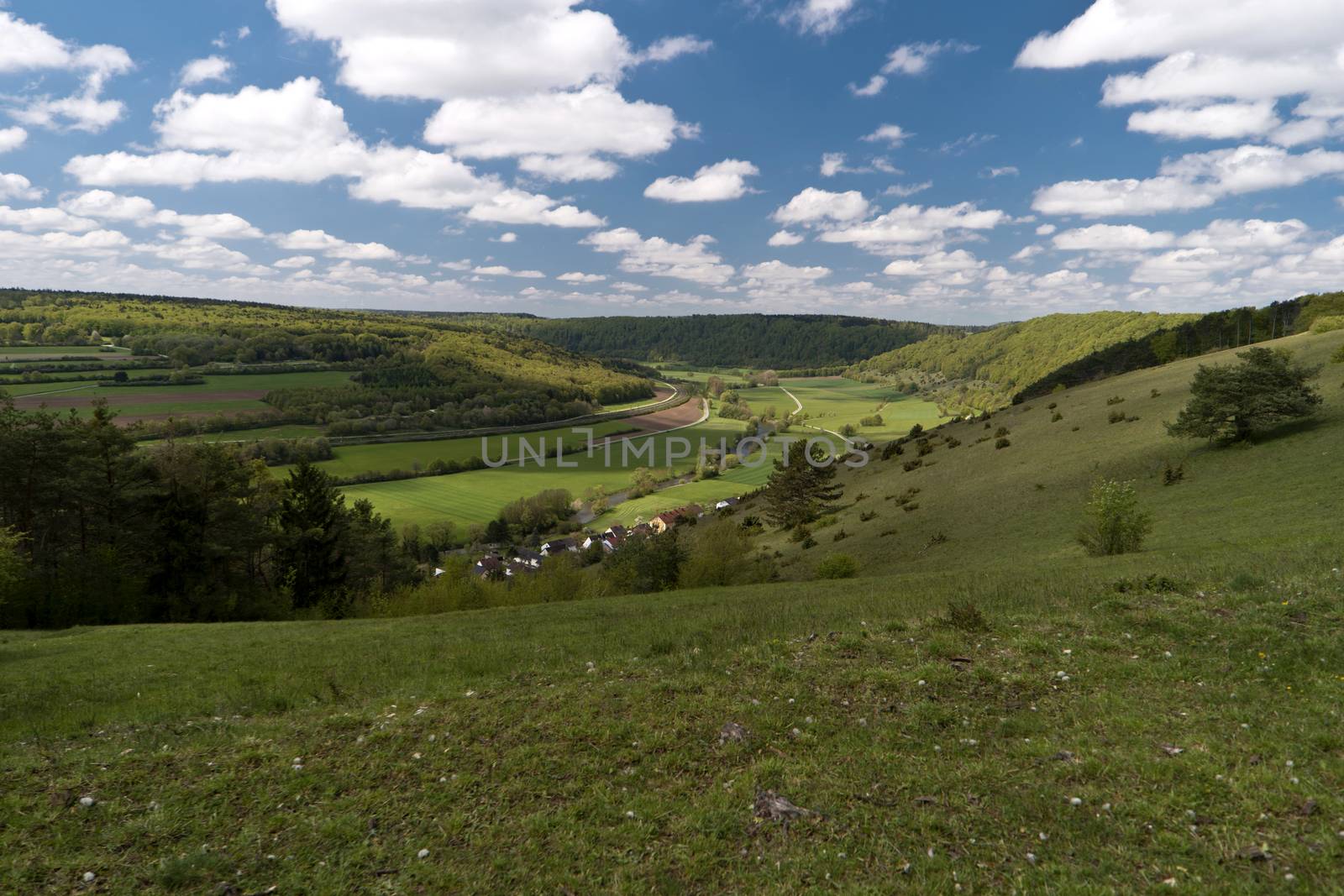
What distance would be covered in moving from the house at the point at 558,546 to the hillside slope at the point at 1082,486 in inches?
1517

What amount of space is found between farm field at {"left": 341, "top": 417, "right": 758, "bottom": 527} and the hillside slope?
64.3m

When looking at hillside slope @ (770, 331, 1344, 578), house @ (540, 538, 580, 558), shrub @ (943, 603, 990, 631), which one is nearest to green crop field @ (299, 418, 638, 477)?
house @ (540, 538, 580, 558)

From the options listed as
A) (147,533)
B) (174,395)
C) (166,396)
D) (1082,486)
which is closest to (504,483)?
(166,396)

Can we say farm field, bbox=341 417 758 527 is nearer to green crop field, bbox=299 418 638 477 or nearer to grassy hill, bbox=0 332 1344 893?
green crop field, bbox=299 418 638 477

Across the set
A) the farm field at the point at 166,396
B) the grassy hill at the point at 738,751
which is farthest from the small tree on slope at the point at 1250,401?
the farm field at the point at 166,396

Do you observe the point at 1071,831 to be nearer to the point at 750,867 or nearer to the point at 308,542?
the point at 750,867

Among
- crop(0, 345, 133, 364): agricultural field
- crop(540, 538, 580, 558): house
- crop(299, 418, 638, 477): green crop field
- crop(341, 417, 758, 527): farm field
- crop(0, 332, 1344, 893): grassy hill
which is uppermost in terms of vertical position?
crop(0, 345, 133, 364): agricultural field

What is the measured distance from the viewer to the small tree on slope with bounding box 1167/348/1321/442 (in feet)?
120

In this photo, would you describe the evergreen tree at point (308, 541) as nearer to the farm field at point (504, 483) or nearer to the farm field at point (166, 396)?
the farm field at point (504, 483)

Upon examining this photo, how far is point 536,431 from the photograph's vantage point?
6422 inches

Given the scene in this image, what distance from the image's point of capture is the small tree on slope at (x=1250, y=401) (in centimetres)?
3644

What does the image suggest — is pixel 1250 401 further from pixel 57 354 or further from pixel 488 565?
pixel 57 354

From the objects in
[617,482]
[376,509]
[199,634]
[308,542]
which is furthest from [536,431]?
[199,634]

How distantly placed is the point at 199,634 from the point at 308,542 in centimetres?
2226
